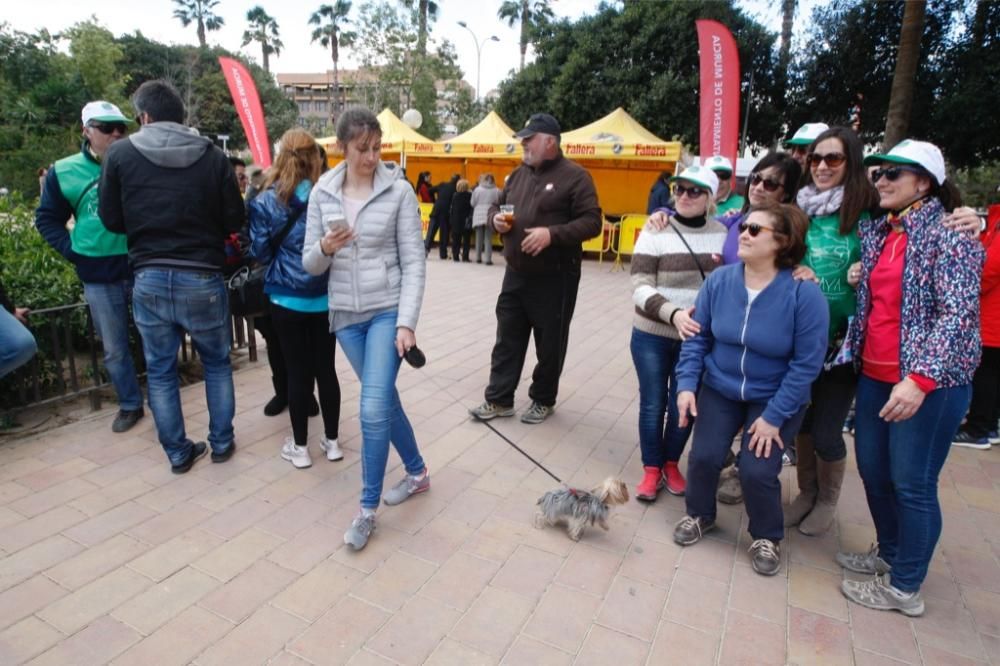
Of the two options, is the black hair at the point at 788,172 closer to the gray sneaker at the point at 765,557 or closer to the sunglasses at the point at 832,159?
the sunglasses at the point at 832,159

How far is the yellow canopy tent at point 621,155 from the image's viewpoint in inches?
441

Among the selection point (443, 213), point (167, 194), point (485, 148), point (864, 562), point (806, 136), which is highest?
point (485, 148)

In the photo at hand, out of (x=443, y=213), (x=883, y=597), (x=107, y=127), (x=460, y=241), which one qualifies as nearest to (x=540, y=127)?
(x=107, y=127)

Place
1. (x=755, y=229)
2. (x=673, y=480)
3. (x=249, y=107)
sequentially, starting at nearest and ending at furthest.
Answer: (x=755, y=229) → (x=673, y=480) → (x=249, y=107)

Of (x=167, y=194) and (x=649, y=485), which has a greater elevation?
(x=167, y=194)

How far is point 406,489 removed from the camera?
3100 millimetres

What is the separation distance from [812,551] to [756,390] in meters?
0.93

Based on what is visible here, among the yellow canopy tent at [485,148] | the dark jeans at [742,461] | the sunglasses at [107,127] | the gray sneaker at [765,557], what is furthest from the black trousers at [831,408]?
the yellow canopy tent at [485,148]

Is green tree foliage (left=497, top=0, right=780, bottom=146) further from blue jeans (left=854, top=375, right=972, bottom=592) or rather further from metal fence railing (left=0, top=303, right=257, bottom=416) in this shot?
blue jeans (left=854, top=375, right=972, bottom=592)

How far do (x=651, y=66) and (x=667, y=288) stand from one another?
16.3 meters

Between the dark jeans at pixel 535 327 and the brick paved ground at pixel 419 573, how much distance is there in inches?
20.5

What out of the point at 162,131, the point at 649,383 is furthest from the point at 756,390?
the point at 162,131

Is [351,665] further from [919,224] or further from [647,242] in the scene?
[919,224]

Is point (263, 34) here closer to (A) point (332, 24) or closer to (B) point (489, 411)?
(A) point (332, 24)
